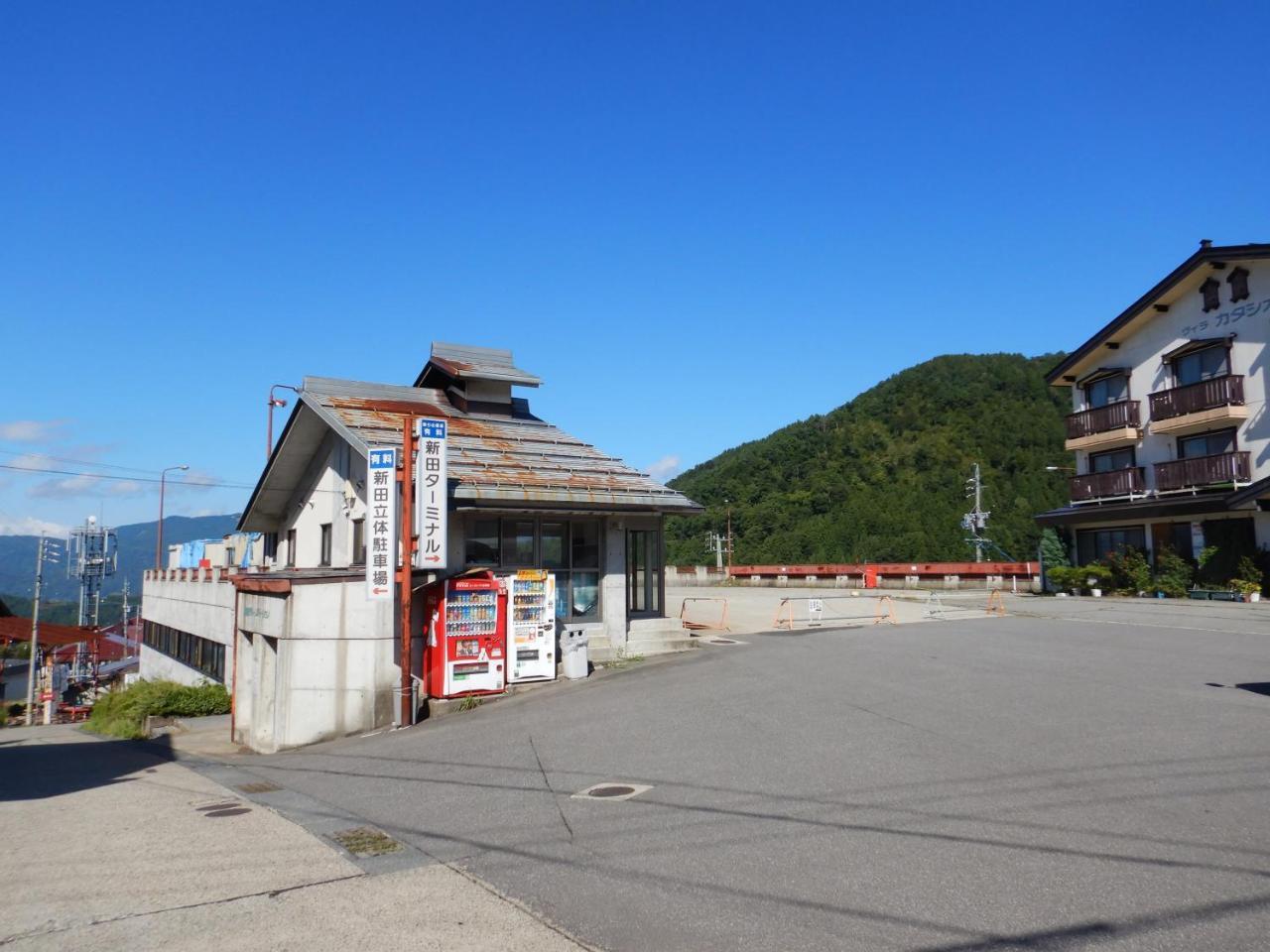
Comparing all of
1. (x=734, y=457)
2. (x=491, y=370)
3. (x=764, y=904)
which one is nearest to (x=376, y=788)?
(x=764, y=904)

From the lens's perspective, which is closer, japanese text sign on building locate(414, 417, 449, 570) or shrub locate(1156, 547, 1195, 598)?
japanese text sign on building locate(414, 417, 449, 570)

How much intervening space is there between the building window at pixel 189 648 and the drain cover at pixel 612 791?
18245mm

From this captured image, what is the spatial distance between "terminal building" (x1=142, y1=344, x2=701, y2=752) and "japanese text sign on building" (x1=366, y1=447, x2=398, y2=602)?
0.51 m

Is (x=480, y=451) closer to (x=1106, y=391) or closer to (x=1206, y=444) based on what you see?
(x=1206, y=444)

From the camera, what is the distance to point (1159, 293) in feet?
105

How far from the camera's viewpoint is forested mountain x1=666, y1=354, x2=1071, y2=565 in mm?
74188

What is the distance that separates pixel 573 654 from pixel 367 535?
4204mm

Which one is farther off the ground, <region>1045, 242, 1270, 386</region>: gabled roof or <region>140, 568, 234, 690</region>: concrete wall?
<region>1045, 242, 1270, 386</region>: gabled roof

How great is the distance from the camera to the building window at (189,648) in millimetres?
23734

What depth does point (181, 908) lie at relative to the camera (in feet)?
17.9

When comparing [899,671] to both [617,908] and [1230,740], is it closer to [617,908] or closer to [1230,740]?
[1230,740]

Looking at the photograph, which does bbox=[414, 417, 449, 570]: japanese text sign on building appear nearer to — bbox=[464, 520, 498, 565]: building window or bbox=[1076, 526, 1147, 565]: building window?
bbox=[464, 520, 498, 565]: building window

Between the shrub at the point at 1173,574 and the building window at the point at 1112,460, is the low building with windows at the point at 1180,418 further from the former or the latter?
the shrub at the point at 1173,574

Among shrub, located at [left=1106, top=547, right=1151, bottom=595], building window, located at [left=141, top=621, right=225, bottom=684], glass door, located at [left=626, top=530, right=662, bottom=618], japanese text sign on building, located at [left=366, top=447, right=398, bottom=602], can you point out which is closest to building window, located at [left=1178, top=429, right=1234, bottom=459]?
shrub, located at [left=1106, top=547, right=1151, bottom=595]
